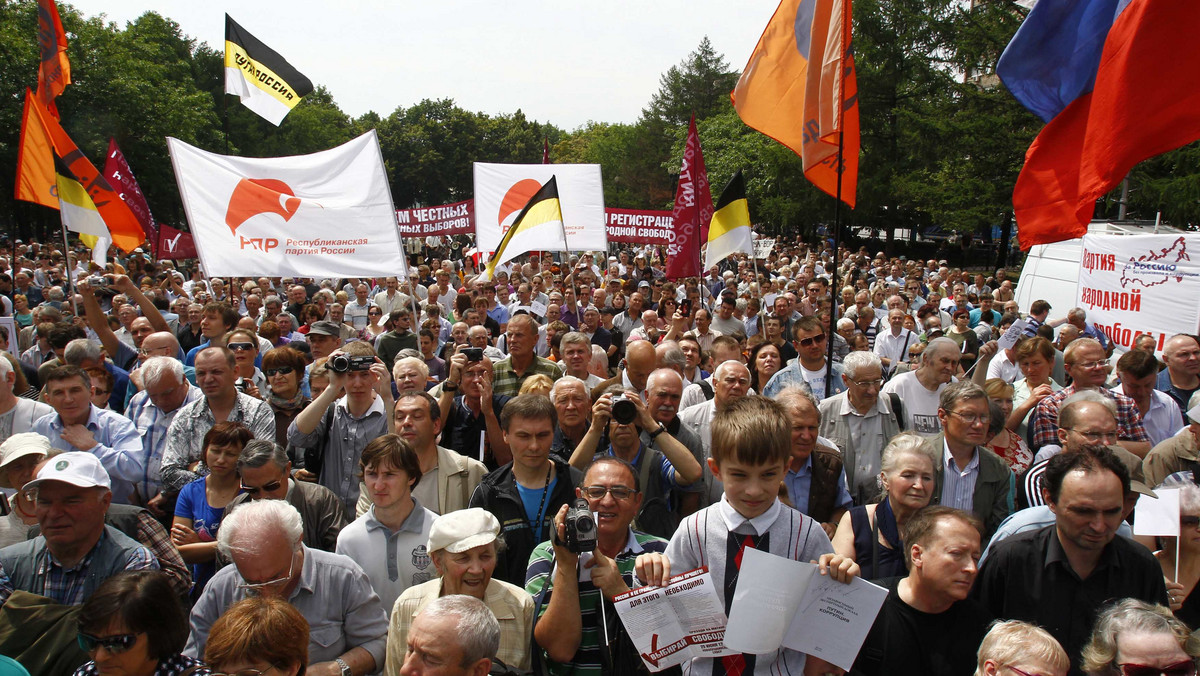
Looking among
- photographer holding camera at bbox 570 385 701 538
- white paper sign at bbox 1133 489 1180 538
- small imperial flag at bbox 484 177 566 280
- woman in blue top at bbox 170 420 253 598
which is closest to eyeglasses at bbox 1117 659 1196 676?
white paper sign at bbox 1133 489 1180 538

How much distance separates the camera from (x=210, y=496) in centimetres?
400

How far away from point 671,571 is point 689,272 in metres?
8.75

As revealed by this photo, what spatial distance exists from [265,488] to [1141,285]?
326 inches

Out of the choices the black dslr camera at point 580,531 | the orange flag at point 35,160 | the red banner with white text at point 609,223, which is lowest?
the black dslr camera at point 580,531

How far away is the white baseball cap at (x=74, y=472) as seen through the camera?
123 inches

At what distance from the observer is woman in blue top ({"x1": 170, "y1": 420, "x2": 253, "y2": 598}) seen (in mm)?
3867

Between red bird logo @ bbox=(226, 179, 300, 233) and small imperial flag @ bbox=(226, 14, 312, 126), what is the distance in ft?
9.61

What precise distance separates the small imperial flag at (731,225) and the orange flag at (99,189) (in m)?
7.25

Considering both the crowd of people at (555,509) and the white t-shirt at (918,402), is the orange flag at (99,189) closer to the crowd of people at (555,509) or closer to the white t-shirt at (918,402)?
the crowd of people at (555,509)

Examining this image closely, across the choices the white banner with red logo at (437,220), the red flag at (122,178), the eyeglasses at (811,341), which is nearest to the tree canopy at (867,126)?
the red flag at (122,178)

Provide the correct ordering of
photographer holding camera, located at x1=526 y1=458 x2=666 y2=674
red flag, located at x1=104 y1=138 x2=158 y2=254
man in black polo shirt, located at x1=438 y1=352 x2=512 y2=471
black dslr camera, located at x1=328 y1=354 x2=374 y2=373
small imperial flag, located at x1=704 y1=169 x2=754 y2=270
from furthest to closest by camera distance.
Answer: red flag, located at x1=104 y1=138 x2=158 y2=254 → small imperial flag, located at x1=704 y1=169 x2=754 y2=270 → man in black polo shirt, located at x1=438 y1=352 x2=512 y2=471 → black dslr camera, located at x1=328 y1=354 x2=374 y2=373 → photographer holding camera, located at x1=526 y1=458 x2=666 y2=674

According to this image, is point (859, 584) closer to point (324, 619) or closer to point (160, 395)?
point (324, 619)

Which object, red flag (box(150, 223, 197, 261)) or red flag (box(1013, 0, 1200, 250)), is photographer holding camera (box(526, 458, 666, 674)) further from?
red flag (box(150, 223, 197, 261))

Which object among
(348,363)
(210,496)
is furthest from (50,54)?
(210,496)
